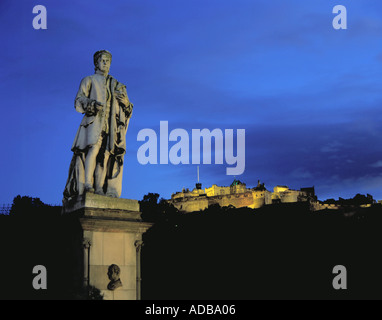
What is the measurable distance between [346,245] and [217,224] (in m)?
18.5

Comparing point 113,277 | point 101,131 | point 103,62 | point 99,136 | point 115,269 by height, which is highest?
point 103,62

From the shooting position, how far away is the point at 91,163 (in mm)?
11797

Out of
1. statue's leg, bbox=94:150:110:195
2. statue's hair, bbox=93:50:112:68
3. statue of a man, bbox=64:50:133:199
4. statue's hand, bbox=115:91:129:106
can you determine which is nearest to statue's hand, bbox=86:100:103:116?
statue of a man, bbox=64:50:133:199

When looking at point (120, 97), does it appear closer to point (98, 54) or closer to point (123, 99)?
point (123, 99)

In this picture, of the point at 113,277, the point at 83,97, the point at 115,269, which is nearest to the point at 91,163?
the point at 83,97

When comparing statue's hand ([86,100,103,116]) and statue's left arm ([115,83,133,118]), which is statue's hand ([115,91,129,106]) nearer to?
statue's left arm ([115,83,133,118])

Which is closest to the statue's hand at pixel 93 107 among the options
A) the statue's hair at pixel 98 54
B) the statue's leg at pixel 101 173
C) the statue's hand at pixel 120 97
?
the statue's hand at pixel 120 97

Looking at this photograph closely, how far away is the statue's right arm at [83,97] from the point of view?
1182 cm

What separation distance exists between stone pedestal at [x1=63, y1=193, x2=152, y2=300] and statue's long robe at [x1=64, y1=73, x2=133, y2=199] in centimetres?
49

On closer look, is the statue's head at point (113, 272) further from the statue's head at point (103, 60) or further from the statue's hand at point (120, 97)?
the statue's head at point (103, 60)

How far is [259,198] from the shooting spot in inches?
7584

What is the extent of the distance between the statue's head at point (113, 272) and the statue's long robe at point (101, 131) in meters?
1.62

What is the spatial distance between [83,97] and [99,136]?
2.96ft
